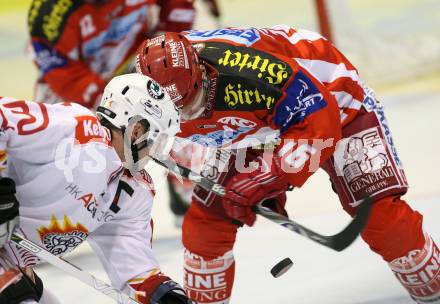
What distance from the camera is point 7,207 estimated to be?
2.24 metres

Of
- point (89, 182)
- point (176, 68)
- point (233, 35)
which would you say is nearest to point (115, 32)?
point (233, 35)

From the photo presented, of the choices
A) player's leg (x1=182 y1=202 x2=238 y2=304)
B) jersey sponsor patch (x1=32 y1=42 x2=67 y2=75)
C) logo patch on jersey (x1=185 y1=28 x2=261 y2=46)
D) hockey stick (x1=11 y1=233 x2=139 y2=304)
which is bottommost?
player's leg (x1=182 y1=202 x2=238 y2=304)

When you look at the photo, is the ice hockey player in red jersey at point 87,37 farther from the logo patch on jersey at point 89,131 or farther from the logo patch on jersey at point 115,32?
the logo patch on jersey at point 89,131

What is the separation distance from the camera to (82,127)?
2.43 metres

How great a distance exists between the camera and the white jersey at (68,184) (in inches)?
92.3

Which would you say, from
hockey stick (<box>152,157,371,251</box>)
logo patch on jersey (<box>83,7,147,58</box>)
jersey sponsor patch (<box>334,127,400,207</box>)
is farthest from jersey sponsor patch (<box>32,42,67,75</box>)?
jersey sponsor patch (<box>334,127,400,207</box>)

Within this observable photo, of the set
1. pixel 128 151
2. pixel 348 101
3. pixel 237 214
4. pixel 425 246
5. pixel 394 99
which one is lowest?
pixel 394 99

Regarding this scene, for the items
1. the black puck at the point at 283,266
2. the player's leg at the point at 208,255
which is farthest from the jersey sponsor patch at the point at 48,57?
the black puck at the point at 283,266

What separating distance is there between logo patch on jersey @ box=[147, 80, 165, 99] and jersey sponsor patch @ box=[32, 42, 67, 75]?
1.74m

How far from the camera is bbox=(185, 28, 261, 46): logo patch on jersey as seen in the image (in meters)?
2.92

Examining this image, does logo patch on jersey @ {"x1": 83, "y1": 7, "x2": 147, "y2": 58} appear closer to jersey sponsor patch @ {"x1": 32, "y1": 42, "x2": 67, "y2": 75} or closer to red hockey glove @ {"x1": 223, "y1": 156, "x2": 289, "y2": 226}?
jersey sponsor patch @ {"x1": 32, "y1": 42, "x2": 67, "y2": 75}

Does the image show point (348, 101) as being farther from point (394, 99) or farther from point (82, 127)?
point (394, 99)

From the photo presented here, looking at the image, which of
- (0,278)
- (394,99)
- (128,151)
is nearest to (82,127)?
(128,151)

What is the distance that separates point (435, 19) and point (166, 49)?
13.1 feet
